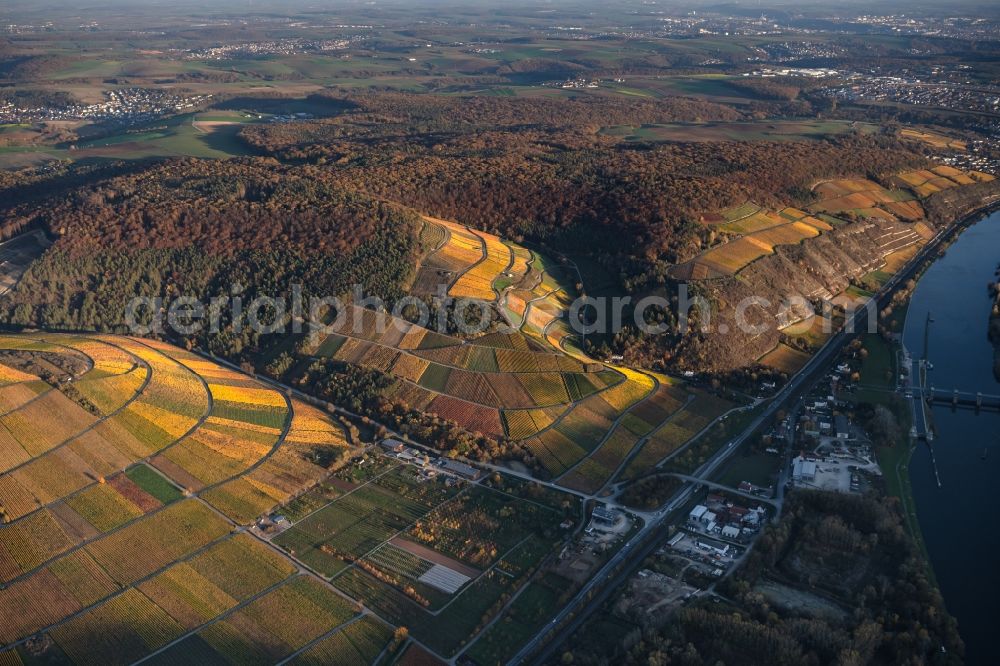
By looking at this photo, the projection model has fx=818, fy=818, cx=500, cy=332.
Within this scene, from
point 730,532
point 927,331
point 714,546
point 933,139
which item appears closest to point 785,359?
point 927,331

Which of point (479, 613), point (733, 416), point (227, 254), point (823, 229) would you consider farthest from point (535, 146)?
point (479, 613)

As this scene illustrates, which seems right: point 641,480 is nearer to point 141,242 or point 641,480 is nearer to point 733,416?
A: point 733,416

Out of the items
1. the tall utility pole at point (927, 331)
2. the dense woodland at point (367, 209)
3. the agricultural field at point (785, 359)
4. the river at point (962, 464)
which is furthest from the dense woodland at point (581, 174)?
the tall utility pole at point (927, 331)

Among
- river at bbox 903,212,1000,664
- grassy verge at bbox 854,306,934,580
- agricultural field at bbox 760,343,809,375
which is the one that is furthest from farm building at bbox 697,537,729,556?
agricultural field at bbox 760,343,809,375

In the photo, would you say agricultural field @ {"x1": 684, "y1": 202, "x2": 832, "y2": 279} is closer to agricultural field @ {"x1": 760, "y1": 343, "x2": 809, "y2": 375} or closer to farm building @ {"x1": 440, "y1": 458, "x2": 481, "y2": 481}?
agricultural field @ {"x1": 760, "y1": 343, "x2": 809, "y2": 375}

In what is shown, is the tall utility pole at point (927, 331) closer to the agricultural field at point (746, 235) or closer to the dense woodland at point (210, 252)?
the agricultural field at point (746, 235)

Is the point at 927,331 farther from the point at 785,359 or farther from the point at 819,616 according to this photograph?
the point at 819,616
